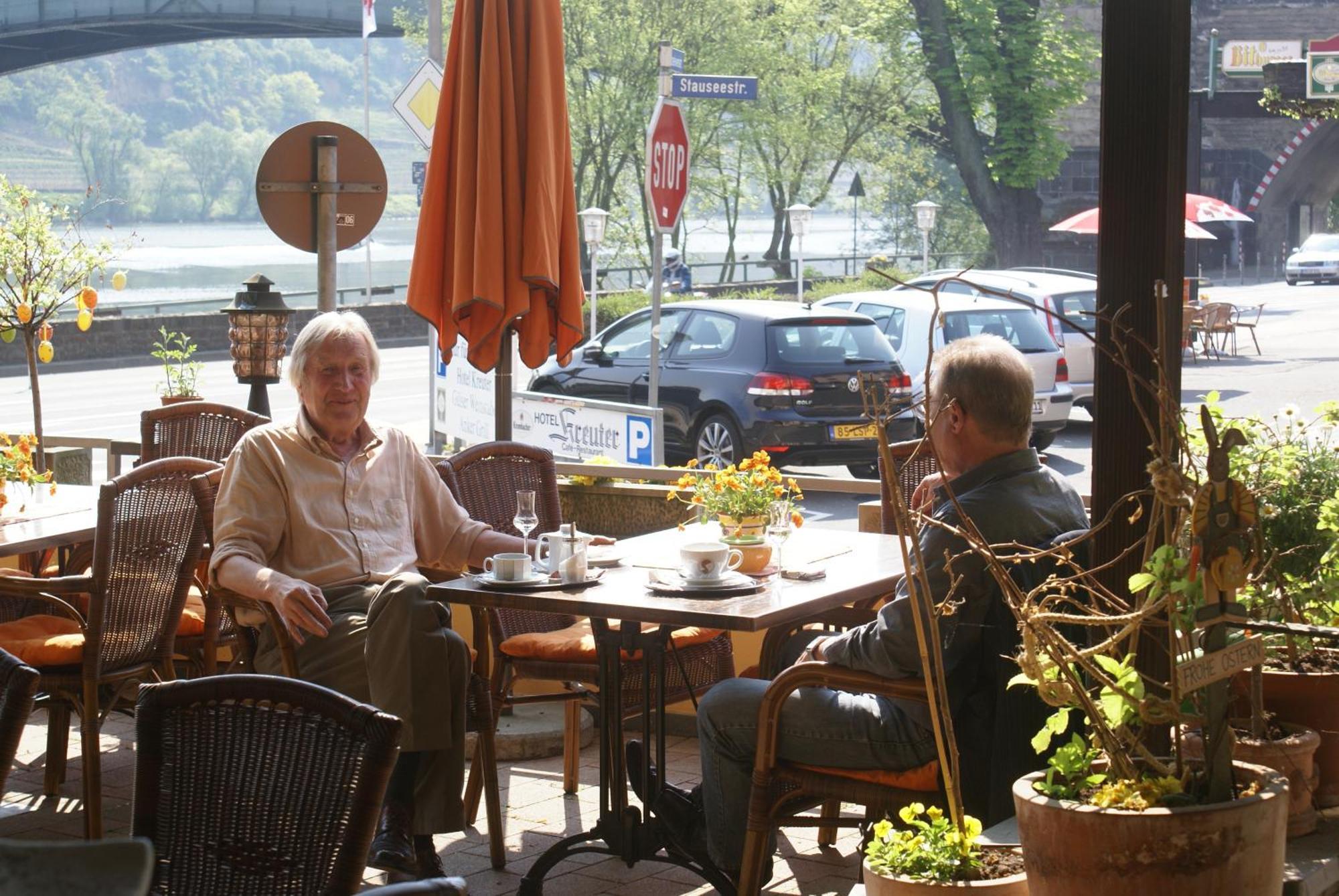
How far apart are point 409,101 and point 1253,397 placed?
12672 millimetres

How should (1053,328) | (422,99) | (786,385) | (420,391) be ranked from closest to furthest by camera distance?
(422,99), (786,385), (1053,328), (420,391)

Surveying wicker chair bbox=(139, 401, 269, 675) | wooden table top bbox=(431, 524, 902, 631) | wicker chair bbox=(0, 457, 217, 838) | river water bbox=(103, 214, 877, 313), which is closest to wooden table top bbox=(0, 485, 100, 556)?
wicker chair bbox=(0, 457, 217, 838)

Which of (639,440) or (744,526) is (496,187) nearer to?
(744,526)

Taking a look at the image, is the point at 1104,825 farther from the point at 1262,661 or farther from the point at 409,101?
the point at 409,101

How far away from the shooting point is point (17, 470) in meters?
4.83

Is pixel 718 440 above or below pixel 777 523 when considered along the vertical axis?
below

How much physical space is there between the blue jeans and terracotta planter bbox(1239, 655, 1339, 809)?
0.69m

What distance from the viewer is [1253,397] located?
19.0 meters

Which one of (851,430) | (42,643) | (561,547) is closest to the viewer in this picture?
(561,547)

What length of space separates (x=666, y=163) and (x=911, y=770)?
23.5ft

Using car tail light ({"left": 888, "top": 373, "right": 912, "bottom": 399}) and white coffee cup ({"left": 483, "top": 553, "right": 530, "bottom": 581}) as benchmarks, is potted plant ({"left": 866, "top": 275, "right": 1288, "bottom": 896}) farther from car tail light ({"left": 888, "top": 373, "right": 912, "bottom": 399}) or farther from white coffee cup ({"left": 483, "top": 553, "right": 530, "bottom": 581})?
car tail light ({"left": 888, "top": 373, "right": 912, "bottom": 399})

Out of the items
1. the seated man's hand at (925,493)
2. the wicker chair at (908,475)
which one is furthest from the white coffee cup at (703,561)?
the wicker chair at (908,475)

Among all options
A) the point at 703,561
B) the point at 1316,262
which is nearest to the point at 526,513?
the point at 703,561

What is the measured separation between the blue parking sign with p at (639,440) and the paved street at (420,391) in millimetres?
2129
